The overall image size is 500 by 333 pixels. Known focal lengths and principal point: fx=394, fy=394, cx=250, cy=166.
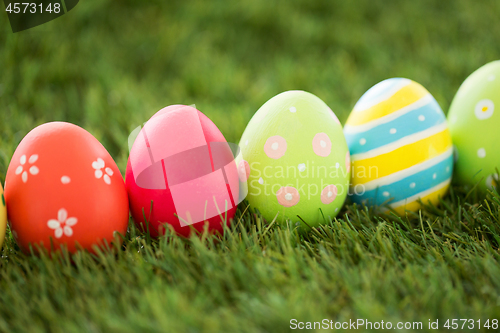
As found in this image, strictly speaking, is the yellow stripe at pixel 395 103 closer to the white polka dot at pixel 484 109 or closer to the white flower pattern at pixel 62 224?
the white polka dot at pixel 484 109

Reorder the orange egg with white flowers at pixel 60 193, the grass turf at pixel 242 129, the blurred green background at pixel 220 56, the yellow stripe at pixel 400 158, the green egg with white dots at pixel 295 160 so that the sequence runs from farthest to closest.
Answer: the blurred green background at pixel 220 56 < the yellow stripe at pixel 400 158 < the green egg with white dots at pixel 295 160 < the orange egg with white flowers at pixel 60 193 < the grass turf at pixel 242 129

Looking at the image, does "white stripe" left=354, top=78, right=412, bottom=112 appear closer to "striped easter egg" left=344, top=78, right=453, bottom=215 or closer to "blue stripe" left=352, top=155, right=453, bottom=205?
"striped easter egg" left=344, top=78, right=453, bottom=215

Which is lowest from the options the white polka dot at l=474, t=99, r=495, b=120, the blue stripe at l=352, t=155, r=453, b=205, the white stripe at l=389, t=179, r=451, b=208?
the white stripe at l=389, t=179, r=451, b=208

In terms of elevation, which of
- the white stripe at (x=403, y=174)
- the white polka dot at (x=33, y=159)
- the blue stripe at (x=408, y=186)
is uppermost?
the white polka dot at (x=33, y=159)

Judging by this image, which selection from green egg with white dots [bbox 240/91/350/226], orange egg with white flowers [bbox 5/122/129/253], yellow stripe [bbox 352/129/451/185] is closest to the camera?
orange egg with white flowers [bbox 5/122/129/253]

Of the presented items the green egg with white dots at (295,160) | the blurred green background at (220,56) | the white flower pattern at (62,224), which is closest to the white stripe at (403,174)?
the green egg with white dots at (295,160)

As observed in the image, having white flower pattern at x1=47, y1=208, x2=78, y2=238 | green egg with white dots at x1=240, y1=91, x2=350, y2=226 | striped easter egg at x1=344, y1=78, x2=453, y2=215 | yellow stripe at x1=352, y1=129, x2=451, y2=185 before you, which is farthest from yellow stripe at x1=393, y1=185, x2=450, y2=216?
white flower pattern at x1=47, y1=208, x2=78, y2=238

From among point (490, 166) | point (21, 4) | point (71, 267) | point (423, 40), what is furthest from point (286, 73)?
point (71, 267)
